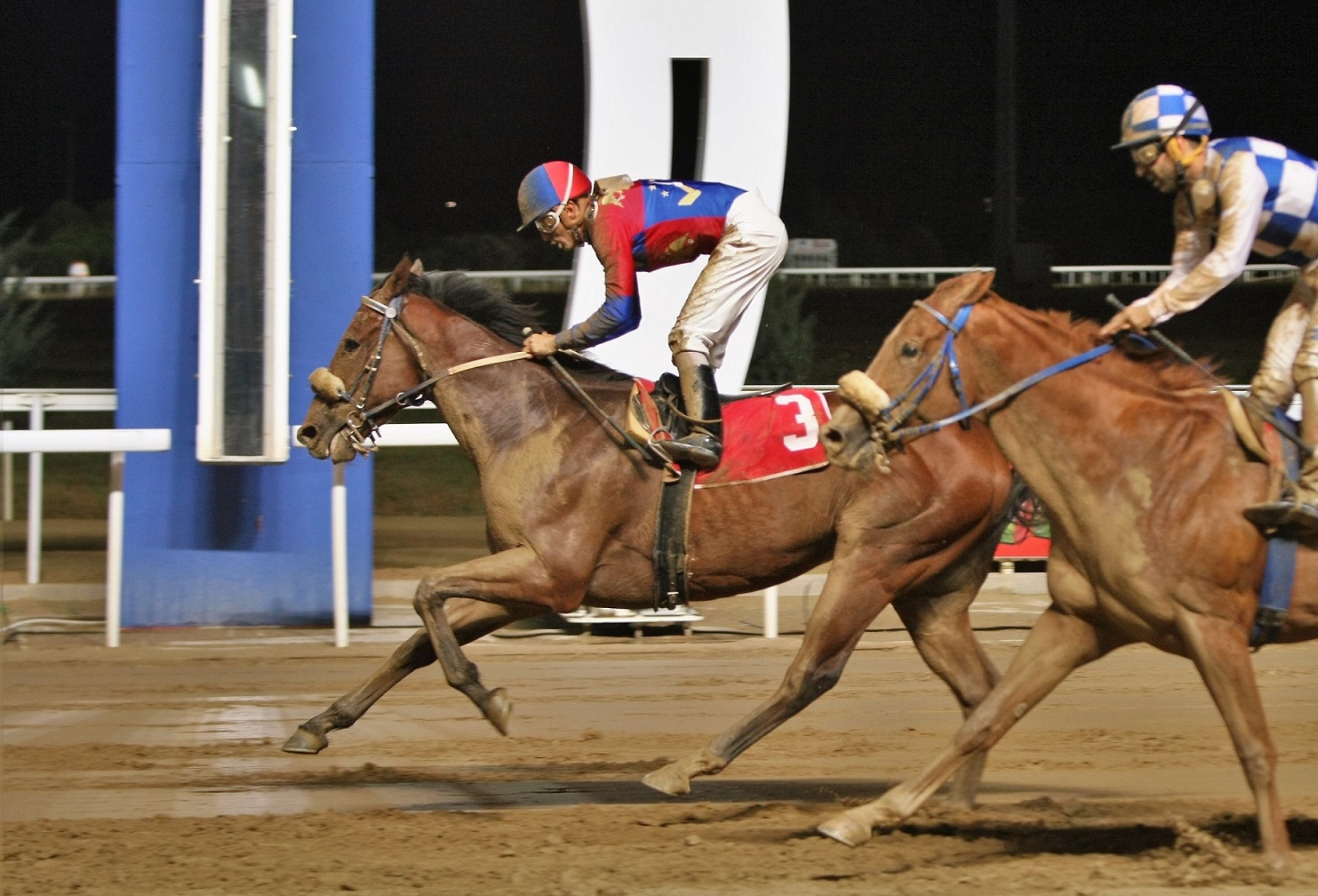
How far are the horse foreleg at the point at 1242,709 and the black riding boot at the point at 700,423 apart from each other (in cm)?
156

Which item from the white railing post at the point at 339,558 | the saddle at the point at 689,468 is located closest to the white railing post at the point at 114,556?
the white railing post at the point at 339,558

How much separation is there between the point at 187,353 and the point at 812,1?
1347cm

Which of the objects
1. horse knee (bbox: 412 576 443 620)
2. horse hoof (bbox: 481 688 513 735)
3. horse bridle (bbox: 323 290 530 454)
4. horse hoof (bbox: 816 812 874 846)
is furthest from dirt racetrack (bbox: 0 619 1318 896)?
horse bridle (bbox: 323 290 530 454)

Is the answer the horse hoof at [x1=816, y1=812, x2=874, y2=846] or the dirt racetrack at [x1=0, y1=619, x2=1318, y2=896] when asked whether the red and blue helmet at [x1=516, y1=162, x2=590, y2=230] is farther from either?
the horse hoof at [x1=816, y1=812, x2=874, y2=846]

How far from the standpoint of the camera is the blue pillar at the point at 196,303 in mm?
8000

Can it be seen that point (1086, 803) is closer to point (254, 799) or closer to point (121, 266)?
point (254, 799)

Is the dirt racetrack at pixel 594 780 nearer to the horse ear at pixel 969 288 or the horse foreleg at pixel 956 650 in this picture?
the horse foreleg at pixel 956 650

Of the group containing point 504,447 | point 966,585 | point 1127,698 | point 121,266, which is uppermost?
point 121,266

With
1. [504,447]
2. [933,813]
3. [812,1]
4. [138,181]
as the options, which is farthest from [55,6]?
[933,813]

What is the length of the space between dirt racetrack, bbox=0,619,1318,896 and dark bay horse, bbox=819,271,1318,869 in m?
0.37

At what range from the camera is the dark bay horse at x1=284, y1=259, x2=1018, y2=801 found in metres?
4.68

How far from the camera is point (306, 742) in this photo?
191 inches

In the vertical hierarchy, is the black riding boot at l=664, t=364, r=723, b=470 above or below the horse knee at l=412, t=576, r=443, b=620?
above

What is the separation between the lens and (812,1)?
64.2 ft
